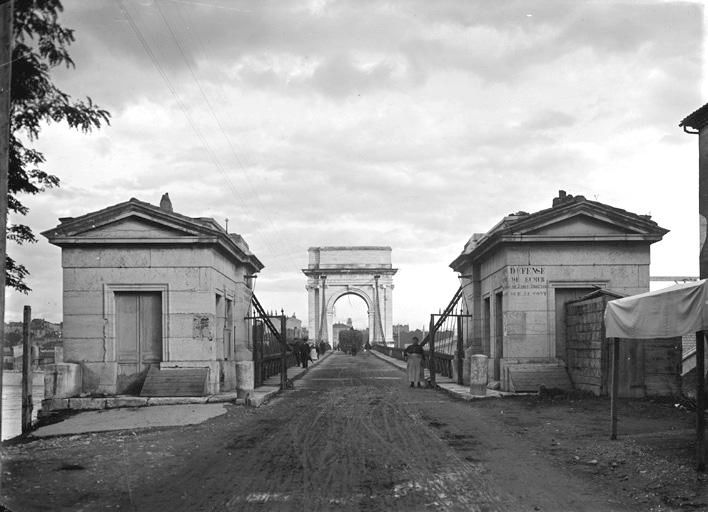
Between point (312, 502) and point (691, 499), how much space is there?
3437 millimetres

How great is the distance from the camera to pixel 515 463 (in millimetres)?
8812

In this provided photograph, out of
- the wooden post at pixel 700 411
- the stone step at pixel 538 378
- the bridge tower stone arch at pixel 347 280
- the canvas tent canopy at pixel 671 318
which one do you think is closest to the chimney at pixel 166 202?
the stone step at pixel 538 378

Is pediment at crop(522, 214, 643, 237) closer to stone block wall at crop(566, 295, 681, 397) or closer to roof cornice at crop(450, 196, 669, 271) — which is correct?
roof cornice at crop(450, 196, 669, 271)

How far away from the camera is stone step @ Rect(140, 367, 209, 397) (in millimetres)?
15961

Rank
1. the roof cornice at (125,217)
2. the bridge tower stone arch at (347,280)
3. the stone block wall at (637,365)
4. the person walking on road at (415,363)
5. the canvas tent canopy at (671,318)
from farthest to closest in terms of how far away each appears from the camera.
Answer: the bridge tower stone arch at (347,280) → the person walking on road at (415,363) → the roof cornice at (125,217) → the stone block wall at (637,365) → the canvas tent canopy at (671,318)

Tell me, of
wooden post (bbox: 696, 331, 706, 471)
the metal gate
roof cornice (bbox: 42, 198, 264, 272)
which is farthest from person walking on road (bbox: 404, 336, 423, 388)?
wooden post (bbox: 696, 331, 706, 471)

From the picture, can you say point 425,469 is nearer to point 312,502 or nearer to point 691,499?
point 312,502

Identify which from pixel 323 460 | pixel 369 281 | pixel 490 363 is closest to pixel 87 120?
pixel 323 460

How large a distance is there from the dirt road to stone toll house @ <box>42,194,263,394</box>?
140 inches

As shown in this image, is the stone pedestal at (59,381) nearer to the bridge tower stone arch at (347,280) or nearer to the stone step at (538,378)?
the stone step at (538,378)

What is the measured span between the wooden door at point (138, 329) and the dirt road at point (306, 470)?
4.07 metres

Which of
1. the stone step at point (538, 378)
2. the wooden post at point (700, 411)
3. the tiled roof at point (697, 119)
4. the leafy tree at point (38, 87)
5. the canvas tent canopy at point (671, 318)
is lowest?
the stone step at point (538, 378)

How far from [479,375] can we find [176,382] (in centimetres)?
672

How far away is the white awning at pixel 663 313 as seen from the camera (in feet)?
26.1
